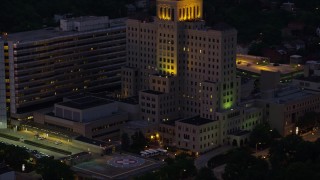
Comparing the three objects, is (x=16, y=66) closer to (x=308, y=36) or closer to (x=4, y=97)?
(x=4, y=97)

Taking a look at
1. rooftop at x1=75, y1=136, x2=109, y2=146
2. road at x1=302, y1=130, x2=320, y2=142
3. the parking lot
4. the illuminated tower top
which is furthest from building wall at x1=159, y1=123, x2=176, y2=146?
road at x1=302, y1=130, x2=320, y2=142

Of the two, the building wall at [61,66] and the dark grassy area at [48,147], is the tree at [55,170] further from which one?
the building wall at [61,66]

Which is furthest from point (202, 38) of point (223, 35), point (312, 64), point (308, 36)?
point (308, 36)

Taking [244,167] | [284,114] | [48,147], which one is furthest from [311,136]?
[48,147]

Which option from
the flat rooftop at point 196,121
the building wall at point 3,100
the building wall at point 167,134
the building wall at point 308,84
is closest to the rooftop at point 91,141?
the building wall at point 167,134

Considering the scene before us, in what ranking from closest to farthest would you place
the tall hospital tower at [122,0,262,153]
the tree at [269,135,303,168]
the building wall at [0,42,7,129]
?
the tree at [269,135,303,168] < the tall hospital tower at [122,0,262,153] < the building wall at [0,42,7,129]

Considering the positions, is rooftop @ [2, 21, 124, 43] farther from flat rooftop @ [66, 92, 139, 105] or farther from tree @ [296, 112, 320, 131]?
tree @ [296, 112, 320, 131]
